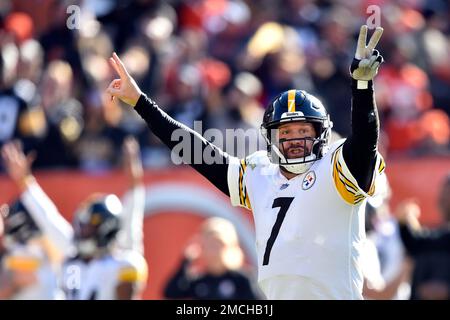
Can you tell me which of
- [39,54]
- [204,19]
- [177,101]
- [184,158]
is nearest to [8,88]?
[39,54]

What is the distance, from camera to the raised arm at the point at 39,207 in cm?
902

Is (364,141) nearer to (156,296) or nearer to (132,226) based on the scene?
(132,226)

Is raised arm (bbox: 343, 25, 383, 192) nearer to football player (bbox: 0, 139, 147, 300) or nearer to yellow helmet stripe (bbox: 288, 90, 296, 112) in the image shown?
yellow helmet stripe (bbox: 288, 90, 296, 112)

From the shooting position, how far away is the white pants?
574 cm

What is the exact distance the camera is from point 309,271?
18.8ft

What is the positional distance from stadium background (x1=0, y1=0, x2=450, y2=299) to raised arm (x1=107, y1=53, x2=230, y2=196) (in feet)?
10.7

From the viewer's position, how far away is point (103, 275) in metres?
8.17

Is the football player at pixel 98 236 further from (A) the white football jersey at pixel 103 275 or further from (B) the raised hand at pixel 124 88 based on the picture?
(B) the raised hand at pixel 124 88

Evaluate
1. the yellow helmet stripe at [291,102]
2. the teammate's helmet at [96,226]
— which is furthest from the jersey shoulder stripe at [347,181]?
the teammate's helmet at [96,226]

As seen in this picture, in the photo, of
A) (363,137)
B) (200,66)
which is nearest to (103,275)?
(363,137)

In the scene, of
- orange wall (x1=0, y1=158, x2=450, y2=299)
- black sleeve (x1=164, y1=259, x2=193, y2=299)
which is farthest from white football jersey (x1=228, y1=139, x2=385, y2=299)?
orange wall (x1=0, y1=158, x2=450, y2=299)

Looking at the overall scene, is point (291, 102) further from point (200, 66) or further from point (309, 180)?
point (200, 66)

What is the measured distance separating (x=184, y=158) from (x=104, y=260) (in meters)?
2.22
